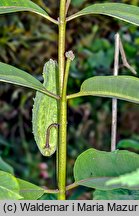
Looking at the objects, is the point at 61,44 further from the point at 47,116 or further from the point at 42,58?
the point at 42,58

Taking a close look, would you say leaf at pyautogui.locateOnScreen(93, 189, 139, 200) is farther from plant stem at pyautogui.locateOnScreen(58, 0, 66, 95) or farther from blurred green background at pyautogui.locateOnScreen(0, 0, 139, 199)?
blurred green background at pyautogui.locateOnScreen(0, 0, 139, 199)

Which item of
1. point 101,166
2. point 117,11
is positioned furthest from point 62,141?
point 117,11

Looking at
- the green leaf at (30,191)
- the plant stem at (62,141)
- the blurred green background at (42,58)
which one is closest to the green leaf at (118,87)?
the plant stem at (62,141)

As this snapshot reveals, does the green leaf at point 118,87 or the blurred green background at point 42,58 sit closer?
the green leaf at point 118,87

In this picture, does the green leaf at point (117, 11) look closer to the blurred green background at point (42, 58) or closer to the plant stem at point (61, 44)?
the plant stem at point (61, 44)

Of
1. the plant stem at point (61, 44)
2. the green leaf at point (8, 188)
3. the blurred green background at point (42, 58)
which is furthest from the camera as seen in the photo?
the blurred green background at point (42, 58)

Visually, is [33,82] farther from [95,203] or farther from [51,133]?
[95,203]

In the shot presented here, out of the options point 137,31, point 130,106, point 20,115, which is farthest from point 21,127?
point 130,106
